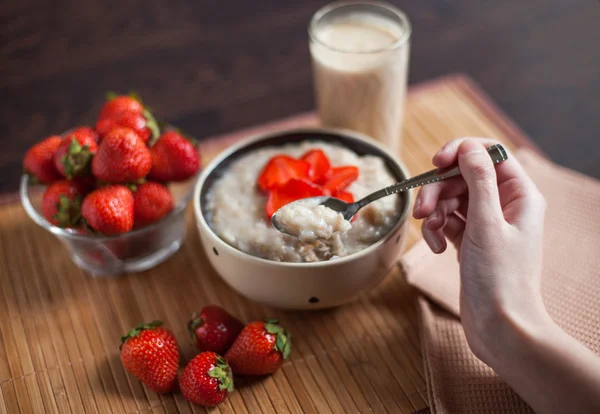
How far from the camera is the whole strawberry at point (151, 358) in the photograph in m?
1.20

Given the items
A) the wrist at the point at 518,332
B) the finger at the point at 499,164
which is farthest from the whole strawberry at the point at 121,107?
the wrist at the point at 518,332

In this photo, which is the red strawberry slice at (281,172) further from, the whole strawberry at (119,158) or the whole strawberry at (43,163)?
the whole strawberry at (43,163)

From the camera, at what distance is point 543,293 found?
132 centimetres

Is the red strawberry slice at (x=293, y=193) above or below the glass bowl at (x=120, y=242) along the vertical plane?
above

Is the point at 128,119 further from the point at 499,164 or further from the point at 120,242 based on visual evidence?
the point at 499,164

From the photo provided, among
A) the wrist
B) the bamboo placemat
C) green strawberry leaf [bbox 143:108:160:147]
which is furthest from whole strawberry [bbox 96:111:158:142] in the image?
the wrist

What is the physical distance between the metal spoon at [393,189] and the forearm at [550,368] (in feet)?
1.07

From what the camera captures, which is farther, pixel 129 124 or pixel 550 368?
pixel 129 124

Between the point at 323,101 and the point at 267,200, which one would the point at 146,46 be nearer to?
the point at 323,101

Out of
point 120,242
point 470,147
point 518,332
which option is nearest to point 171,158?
point 120,242

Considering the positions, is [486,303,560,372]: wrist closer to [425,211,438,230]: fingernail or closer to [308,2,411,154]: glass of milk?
[425,211,438,230]: fingernail

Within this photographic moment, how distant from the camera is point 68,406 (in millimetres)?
1218

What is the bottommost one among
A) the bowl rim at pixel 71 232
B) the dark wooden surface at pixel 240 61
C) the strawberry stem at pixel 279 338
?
the dark wooden surface at pixel 240 61

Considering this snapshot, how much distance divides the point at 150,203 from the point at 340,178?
411mm
